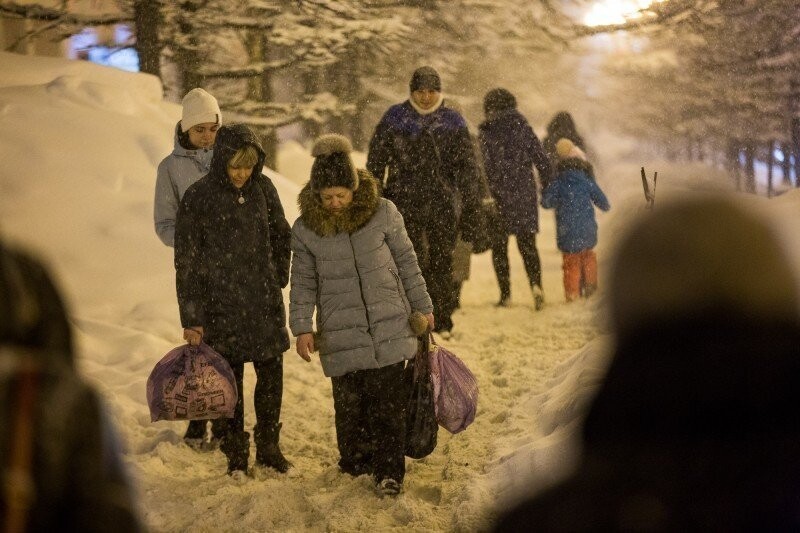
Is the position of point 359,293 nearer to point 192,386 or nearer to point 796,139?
point 192,386

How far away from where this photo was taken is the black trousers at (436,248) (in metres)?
7.94

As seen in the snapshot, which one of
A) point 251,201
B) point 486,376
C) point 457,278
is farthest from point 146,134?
point 251,201

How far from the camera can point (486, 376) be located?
755cm

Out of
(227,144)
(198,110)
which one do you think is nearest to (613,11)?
(198,110)

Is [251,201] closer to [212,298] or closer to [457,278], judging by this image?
[212,298]

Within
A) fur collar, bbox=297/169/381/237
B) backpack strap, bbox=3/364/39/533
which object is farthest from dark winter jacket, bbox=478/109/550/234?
backpack strap, bbox=3/364/39/533

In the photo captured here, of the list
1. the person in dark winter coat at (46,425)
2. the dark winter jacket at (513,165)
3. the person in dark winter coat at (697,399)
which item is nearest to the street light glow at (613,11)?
the dark winter jacket at (513,165)

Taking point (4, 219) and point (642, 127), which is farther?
point (642, 127)

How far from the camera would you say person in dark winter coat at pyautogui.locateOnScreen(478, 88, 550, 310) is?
9562 millimetres

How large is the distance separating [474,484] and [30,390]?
3682mm

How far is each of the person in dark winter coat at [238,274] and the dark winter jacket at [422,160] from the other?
2.29 metres

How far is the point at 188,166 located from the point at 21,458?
14.1ft

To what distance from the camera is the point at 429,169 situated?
25.8 feet

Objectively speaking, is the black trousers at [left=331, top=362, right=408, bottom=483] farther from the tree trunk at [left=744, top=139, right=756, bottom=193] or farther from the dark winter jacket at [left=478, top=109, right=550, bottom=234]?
the tree trunk at [left=744, top=139, right=756, bottom=193]
